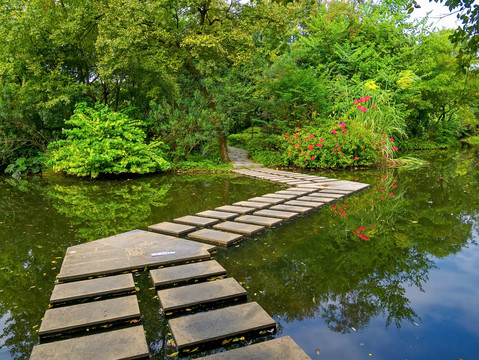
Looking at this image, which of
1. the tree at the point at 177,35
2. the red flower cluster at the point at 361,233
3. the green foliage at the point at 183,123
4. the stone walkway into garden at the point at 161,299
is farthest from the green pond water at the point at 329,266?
the tree at the point at 177,35

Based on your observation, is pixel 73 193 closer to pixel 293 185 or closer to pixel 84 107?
pixel 84 107

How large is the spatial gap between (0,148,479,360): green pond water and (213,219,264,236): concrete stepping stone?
0.21 metres

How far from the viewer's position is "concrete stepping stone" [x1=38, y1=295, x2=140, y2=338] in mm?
2369

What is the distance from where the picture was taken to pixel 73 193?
25.5 ft

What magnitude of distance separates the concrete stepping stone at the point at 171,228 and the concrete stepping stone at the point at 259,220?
73 centimetres

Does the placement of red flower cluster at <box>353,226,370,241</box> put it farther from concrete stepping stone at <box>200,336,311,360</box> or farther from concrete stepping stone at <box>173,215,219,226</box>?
concrete stepping stone at <box>200,336,311,360</box>

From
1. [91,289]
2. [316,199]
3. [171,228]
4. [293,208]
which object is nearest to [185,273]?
[91,289]

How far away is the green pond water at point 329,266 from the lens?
2.35m

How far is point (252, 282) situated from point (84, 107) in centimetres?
911

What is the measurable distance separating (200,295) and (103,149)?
7552 mm

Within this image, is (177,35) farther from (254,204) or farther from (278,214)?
(278,214)

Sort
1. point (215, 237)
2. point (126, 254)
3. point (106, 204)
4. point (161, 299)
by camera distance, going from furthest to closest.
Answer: point (106, 204) → point (215, 237) → point (126, 254) → point (161, 299)

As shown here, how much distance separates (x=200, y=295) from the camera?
2750mm

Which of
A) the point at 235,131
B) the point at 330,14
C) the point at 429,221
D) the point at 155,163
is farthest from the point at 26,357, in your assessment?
the point at 235,131
